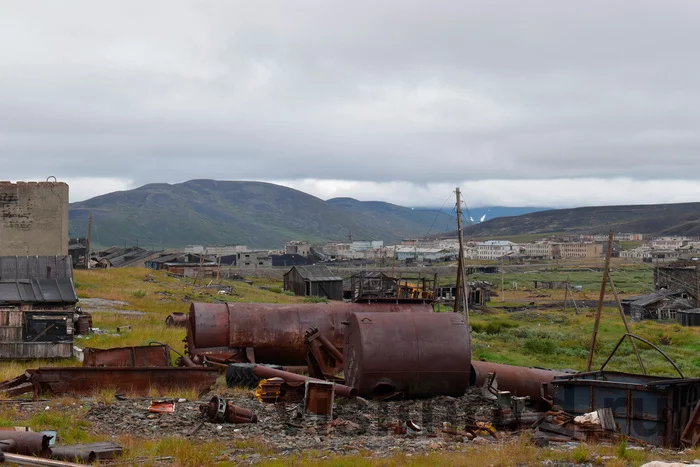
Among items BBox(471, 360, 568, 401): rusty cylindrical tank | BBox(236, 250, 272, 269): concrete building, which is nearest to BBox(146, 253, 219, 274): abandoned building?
BBox(236, 250, 272, 269): concrete building

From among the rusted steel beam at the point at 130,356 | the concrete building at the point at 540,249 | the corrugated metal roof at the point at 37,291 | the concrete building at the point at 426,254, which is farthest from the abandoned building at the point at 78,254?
the concrete building at the point at 540,249

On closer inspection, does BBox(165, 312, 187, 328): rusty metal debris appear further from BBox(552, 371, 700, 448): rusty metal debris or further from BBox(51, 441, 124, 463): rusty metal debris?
BBox(51, 441, 124, 463): rusty metal debris

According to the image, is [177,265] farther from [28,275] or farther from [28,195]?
[28,275]

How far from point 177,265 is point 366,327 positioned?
70.2 meters

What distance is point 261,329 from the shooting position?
693 inches

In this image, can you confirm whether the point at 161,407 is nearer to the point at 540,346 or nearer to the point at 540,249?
the point at 540,346

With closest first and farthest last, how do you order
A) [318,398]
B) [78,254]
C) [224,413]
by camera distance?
[224,413] < [318,398] < [78,254]

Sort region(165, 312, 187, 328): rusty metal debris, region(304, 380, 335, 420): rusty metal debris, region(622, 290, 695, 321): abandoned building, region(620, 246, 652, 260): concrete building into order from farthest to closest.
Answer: region(620, 246, 652, 260): concrete building → region(622, 290, 695, 321): abandoned building → region(165, 312, 187, 328): rusty metal debris → region(304, 380, 335, 420): rusty metal debris

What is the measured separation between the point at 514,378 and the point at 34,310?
1222cm

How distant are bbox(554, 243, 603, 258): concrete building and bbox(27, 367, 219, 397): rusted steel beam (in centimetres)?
16834

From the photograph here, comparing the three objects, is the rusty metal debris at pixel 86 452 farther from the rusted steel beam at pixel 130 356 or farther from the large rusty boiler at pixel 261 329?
the large rusty boiler at pixel 261 329

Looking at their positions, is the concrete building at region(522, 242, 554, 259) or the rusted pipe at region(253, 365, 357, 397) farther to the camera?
the concrete building at region(522, 242, 554, 259)

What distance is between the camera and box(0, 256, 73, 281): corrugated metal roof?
2248 cm

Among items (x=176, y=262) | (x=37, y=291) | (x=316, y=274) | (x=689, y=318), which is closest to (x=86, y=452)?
(x=37, y=291)
